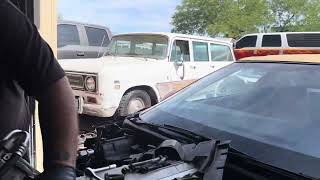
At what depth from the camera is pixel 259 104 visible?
300cm

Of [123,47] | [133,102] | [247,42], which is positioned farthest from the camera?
[247,42]

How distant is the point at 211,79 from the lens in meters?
3.64

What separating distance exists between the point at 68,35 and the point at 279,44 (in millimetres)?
10277

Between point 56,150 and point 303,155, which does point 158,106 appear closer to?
point 303,155

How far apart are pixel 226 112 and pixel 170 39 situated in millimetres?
5532

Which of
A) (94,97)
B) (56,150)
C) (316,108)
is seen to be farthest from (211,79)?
(94,97)

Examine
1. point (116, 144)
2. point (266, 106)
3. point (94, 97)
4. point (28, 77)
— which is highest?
point (28, 77)

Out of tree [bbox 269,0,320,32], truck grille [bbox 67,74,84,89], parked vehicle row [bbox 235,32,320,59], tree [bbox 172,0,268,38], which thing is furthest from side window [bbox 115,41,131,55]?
tree [bbox 269,0,320,32]

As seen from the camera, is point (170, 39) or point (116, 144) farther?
point (170, 39)

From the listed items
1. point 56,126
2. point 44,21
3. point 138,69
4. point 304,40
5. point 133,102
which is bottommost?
point 133,102

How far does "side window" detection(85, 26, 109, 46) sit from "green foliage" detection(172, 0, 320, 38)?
20.7 metres

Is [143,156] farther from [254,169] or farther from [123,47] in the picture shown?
[123,47]

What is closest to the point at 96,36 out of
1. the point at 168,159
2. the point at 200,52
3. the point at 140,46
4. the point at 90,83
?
the point at 140,46

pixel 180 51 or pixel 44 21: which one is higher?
pixel 44 21
